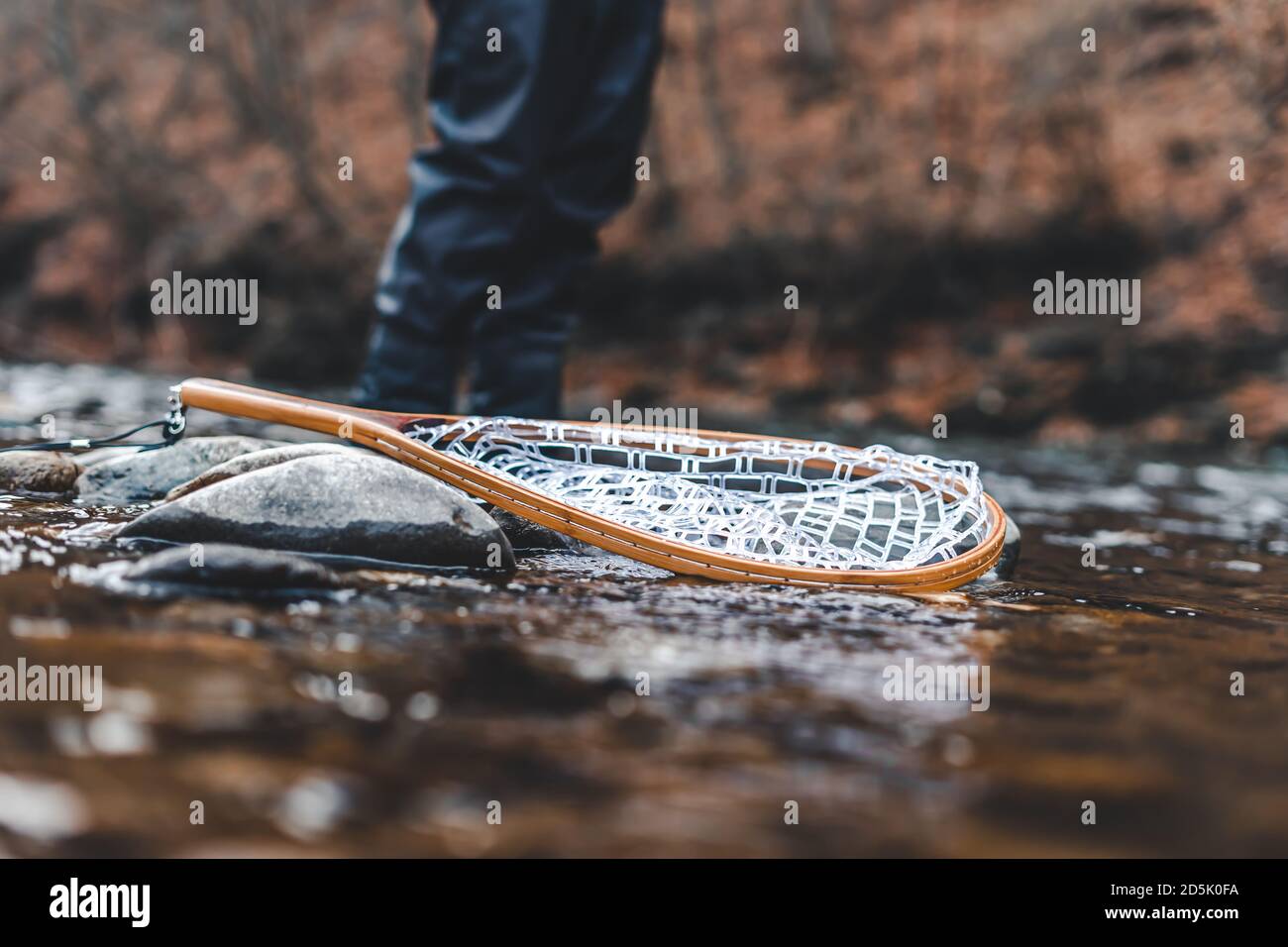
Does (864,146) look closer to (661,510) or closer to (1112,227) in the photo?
(1112,227)

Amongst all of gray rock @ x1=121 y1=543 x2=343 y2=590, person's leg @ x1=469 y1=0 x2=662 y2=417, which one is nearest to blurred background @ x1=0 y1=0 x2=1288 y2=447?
person's leg @ x1=469 y1=0 x2=662 y2=417

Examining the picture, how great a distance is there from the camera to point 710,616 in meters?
1.36

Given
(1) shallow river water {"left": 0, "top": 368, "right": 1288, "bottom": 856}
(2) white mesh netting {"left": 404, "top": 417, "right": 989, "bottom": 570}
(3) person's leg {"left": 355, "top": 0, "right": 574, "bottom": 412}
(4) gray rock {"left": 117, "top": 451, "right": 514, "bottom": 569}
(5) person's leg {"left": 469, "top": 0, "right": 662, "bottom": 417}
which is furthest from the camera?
(5) person's leg {"left": 469, "top": 0, "right": 662, "bottom": 417}

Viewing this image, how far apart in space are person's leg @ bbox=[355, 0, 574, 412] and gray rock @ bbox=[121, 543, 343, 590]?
2.78ft

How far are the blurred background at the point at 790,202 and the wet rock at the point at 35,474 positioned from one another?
3754mm

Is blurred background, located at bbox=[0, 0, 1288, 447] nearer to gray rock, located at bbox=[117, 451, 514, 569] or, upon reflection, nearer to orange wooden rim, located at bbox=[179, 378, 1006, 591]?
orange wooden rim, located at bbox=[179, 378, 1006, 591]

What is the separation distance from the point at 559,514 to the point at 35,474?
0.95 metres

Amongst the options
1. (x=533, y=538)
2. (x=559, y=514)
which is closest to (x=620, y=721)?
(x=559, y=514)

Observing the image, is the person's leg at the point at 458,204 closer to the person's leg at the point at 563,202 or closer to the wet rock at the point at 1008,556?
the person's leg at the point at 563,202

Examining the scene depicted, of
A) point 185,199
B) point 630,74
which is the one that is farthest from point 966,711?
point 185,199

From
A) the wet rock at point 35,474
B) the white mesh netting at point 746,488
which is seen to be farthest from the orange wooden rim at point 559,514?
the wet rock at point 35,474

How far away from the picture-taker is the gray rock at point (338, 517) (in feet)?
4.91

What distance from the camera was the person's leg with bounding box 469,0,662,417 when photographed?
7.38ft
